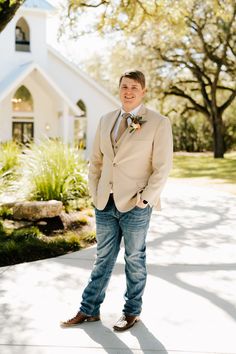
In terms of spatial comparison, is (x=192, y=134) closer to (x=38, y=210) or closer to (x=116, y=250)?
(x=38, y=210)

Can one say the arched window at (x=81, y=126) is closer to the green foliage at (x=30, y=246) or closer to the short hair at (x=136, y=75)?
the green foliage at (x=30, y=246)

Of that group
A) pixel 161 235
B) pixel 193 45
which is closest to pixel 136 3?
pixel 161 235

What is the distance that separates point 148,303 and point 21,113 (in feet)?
71.3

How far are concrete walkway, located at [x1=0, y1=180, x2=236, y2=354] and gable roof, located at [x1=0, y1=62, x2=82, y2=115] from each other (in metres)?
16.7

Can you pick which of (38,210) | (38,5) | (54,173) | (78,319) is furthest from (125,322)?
(38,5)

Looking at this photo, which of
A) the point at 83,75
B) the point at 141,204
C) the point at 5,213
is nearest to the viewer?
the point at 141,204

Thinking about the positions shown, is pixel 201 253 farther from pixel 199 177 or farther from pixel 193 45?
pixel 193 45

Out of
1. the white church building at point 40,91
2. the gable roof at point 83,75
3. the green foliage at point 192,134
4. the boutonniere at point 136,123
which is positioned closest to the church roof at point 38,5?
the white church building at point 40,91

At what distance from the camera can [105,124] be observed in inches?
169

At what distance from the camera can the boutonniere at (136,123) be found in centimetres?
404

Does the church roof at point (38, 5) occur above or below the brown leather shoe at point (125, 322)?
above

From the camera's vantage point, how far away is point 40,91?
85.1ft

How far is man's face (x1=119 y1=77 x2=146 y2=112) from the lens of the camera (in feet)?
13.4

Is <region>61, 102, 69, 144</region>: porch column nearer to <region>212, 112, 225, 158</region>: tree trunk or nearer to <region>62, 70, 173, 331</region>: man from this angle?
<region>212, 112, 225, 158</region>: tree trunk
